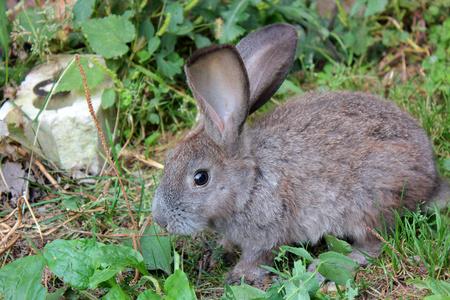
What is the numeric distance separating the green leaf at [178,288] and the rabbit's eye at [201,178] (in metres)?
0.78

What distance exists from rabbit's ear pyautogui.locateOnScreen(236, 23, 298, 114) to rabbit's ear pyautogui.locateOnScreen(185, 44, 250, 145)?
265 mm

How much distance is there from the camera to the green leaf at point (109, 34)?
4.55 meters

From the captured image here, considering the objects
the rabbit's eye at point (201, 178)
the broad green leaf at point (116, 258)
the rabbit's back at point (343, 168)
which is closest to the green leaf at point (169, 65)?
the rabbit's back at point (343, 168)

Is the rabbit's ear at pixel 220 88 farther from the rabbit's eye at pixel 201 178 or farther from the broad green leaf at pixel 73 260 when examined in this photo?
the broad green leaf at pixel 73 260

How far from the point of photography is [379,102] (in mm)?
3830

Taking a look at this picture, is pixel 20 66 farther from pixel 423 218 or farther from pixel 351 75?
pixel 423 218

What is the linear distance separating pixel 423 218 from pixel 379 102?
1001 millimetres

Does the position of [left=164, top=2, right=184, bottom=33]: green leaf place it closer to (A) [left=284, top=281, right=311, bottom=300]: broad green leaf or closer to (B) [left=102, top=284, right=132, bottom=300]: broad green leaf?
(B) [left=102, top=284, right=132, bottom=300]: broad green leaf

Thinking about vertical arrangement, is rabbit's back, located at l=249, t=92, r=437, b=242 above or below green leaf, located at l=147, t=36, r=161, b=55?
below

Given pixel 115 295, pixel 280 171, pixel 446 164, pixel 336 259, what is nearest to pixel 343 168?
pixel 280 171

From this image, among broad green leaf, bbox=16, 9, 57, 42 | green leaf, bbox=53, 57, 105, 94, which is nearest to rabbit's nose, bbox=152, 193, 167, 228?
green leaf, bbox=53, 57, 105, 94

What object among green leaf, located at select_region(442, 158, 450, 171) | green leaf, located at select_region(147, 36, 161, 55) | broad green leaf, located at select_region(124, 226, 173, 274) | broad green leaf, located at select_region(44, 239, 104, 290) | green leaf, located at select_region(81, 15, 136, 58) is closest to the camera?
broad green leaf, located at select_region(44, 239, 104, 290)

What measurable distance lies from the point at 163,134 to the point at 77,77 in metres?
1.04

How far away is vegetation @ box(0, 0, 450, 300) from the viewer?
9.55ft
